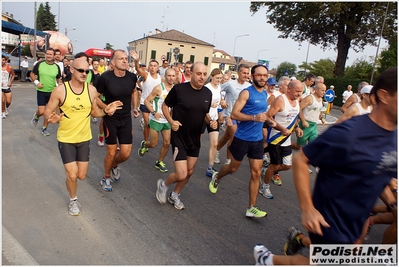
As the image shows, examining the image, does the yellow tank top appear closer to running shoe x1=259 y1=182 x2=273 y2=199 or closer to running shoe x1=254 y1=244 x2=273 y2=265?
running shoe x1=254 y1=244 x2=273 y2=265

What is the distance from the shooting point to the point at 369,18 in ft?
101

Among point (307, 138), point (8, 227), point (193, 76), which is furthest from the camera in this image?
point (307, 138)

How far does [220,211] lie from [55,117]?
2.46 metres

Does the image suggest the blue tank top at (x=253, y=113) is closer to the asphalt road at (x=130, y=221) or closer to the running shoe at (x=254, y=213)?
the running shoe at (x=254, y=213)

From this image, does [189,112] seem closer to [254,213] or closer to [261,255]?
[254,213]

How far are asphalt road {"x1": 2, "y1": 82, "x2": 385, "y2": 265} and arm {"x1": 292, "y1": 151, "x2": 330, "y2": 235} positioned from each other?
Result: 4.84ft

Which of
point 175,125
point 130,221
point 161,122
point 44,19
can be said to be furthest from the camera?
point 44,19

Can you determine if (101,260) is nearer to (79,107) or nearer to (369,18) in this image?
(79,107)

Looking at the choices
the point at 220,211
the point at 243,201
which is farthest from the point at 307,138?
the point at 220,211

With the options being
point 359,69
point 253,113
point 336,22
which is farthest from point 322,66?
point 253,113

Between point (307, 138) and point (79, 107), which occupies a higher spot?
point (79, 107)

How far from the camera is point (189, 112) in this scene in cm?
437

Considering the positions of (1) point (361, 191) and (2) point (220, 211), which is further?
(2) point (220, 211)

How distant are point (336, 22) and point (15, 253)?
3487 centimetres
